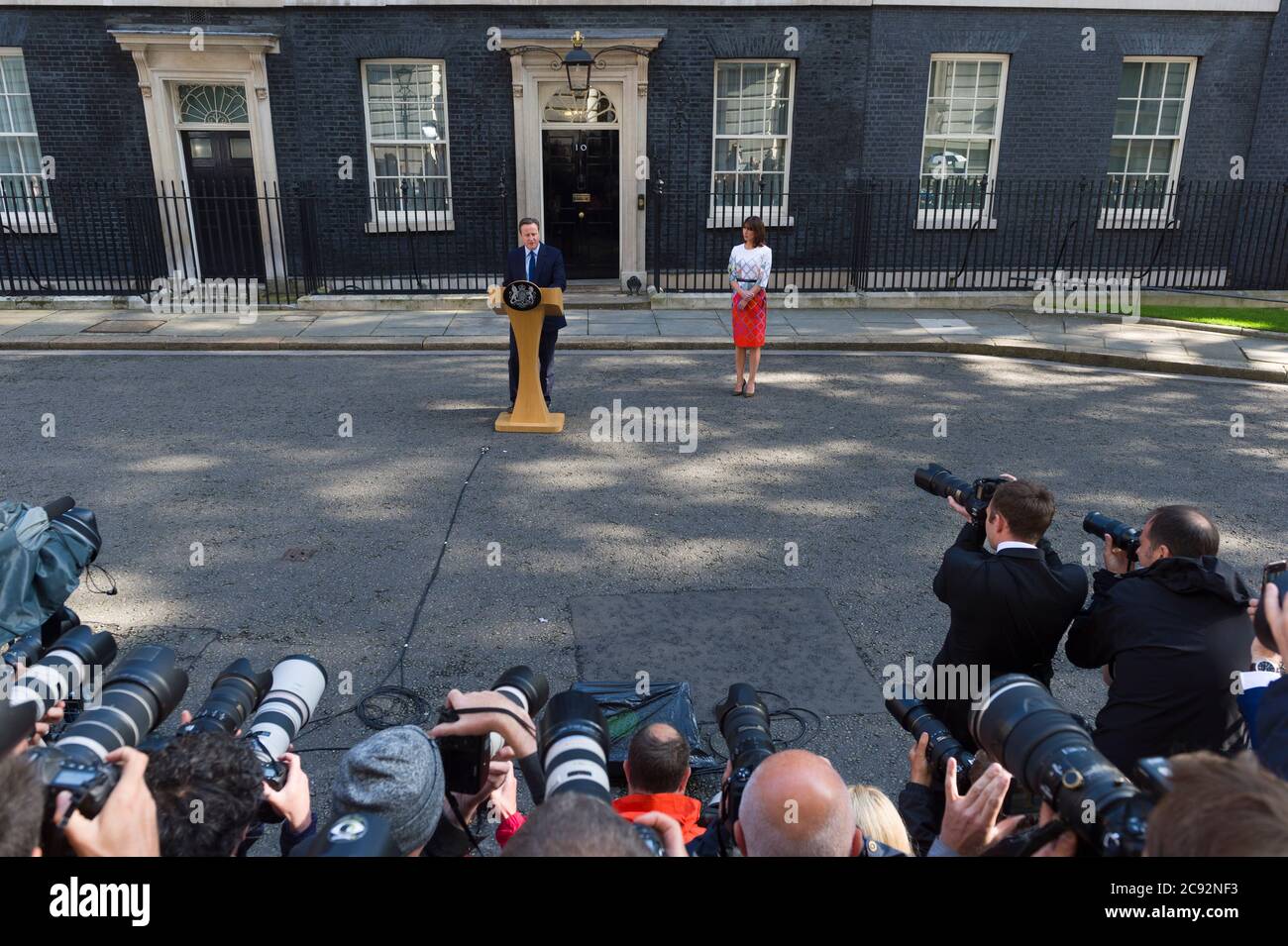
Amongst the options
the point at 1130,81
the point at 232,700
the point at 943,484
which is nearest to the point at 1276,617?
the point at 943,484

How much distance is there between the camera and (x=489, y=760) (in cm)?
276

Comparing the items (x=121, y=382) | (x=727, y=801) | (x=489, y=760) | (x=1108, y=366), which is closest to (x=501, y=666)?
(x=489, y=760)

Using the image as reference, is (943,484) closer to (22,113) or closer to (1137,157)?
(1137,157)

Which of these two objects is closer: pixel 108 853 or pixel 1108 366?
pixel 108 853

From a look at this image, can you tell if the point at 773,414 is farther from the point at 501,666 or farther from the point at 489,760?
the point at 489,760

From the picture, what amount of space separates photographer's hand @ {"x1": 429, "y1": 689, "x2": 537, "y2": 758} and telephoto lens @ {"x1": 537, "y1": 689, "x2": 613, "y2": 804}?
63 millimetres

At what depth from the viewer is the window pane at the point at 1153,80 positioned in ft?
51.1

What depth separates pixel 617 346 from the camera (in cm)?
1268

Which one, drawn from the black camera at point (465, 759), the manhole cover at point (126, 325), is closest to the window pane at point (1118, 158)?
the manhole cover at point (126, 325)

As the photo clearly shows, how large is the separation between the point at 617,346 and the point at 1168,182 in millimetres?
10080

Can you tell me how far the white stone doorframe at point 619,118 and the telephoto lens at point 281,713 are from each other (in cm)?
1306

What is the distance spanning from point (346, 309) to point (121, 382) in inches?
171

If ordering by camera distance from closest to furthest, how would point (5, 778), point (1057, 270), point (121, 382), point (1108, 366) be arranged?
point (5, 778), point (121, 382), point (1108, 366), point (1057, 270)

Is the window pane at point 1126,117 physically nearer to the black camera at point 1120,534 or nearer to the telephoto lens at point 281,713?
the black camera at point 1120,534
